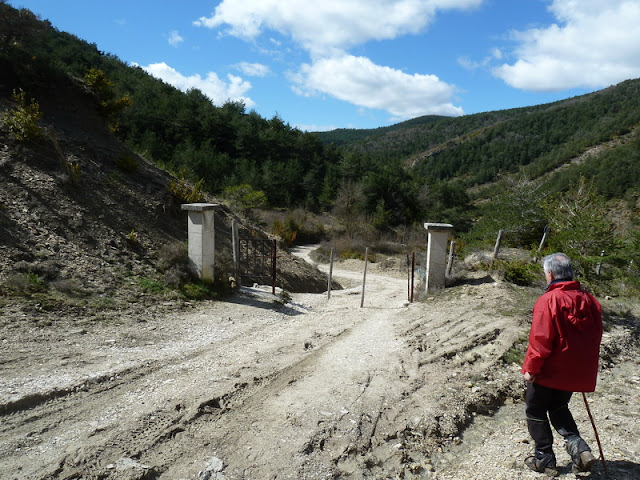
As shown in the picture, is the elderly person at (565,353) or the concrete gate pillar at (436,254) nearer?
the elderly person at (565,353)

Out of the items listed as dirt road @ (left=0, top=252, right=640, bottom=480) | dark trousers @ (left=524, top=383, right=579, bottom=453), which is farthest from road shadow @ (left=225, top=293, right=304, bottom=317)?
dark trousers @ (left=524, top=383, right=579, bottom=453)

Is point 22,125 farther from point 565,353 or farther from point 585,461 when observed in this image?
point 585,461

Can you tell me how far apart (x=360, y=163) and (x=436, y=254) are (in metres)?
39.0

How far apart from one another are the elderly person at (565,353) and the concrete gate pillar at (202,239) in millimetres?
7080

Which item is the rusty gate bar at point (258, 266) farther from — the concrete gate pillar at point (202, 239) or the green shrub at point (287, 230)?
the green shrub at point (287, 230)

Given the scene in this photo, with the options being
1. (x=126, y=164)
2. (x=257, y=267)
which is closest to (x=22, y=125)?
(x=126, y=164)

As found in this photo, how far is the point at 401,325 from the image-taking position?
26.0 feet

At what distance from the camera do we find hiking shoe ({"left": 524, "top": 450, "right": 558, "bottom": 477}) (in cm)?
332

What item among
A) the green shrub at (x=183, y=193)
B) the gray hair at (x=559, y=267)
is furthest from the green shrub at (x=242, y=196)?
the gray hair at (x=559, y=267)

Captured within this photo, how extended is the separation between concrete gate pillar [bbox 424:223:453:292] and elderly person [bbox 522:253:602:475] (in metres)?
6.65

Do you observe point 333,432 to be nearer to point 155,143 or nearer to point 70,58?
point 155,143

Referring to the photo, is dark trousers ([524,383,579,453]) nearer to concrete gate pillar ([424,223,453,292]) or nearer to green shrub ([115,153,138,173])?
concrete gate pillar ([424,223,453,292])

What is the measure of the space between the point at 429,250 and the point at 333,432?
6.69 meters

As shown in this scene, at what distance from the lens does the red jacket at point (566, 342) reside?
3180 mm
